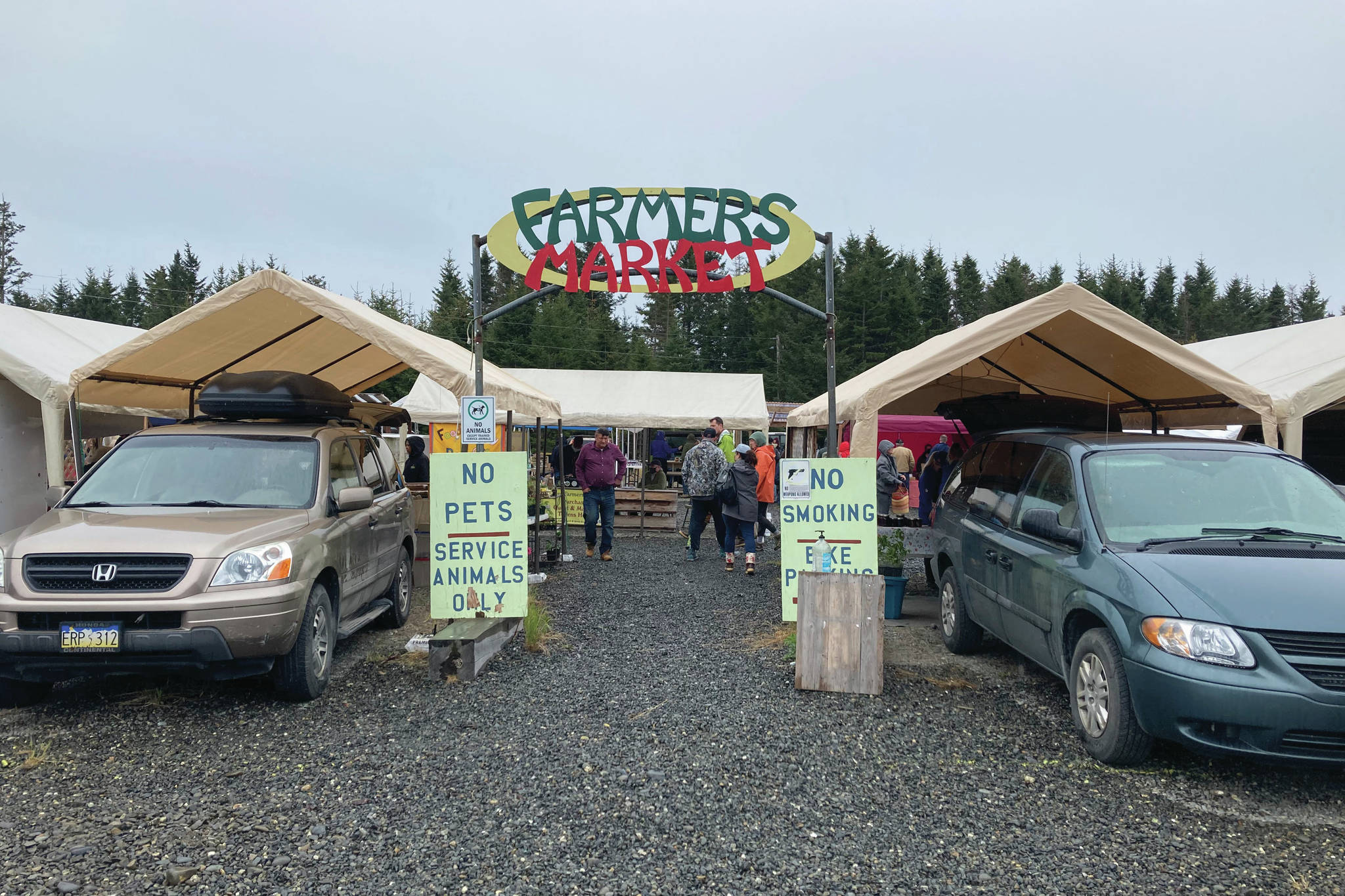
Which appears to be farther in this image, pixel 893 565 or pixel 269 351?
pixel 269 351

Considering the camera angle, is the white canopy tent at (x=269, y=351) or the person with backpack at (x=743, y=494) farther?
the person with backpack at (x=743, y=494)

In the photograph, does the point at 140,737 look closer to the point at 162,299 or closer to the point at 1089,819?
the point at 1089,819

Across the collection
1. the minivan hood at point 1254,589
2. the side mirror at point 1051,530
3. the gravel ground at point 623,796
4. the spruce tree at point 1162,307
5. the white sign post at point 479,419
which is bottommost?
the gravel ground at point 623,796

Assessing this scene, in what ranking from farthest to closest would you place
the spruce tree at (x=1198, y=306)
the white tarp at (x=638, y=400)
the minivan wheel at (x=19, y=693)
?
the spruce tree at (x=1198, y=306) < the white tarp at (x=638, y=400) < the minivan wheel at (x=19, y=693)

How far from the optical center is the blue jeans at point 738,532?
1034 centimetres

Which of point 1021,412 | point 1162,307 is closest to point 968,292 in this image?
point 1162,307

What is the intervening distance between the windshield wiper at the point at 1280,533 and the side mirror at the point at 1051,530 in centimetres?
68

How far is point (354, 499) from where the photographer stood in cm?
553

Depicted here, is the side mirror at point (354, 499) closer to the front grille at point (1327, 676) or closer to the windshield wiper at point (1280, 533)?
the windshield wiper at point (1280, 533)

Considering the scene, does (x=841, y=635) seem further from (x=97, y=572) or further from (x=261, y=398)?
(x=261, y=398)

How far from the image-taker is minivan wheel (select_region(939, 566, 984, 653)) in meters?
6.46

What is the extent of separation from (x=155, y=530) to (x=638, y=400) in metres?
16.2

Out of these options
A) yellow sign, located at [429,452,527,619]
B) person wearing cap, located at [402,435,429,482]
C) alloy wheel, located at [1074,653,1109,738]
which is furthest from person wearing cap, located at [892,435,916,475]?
alloy wheel, located at [1074,653,1109,738]

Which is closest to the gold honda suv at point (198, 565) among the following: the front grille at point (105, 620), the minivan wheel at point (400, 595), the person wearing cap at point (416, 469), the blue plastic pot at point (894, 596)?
the front grille at point (105, 620)
